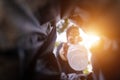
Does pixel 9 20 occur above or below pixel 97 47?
above

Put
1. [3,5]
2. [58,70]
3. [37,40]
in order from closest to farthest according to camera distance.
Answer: [3,5] → [37,40] → [58,70]

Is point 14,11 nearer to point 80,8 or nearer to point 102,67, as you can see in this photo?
point 80,8

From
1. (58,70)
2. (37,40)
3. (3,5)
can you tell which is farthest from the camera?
(58,70)

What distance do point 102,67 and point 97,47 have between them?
71mm

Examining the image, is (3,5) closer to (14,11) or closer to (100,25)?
(14,11)

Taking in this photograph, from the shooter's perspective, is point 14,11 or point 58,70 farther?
point 58,70

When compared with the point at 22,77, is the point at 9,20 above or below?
above

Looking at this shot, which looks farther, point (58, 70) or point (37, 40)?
point (58, 70)

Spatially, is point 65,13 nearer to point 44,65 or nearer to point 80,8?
point 80,8

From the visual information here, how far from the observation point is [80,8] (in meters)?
0.72

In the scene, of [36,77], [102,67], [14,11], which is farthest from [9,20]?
[102,67]

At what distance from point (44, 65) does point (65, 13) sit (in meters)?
0.19

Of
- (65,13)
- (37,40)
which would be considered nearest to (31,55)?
(37,40)

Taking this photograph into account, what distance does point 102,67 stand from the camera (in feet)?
2.72
